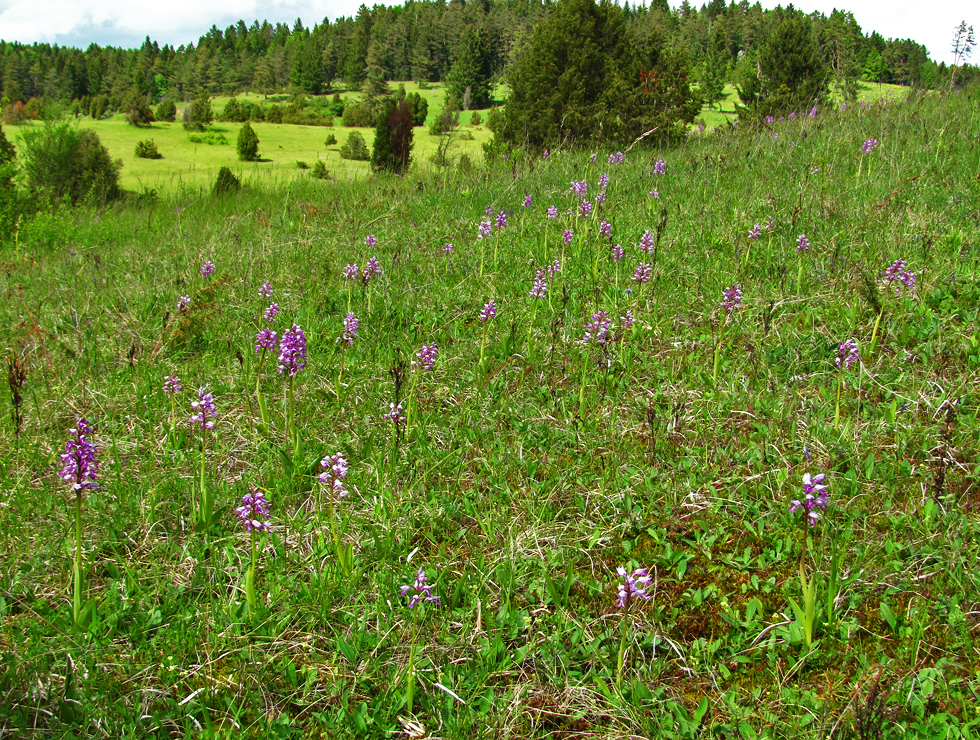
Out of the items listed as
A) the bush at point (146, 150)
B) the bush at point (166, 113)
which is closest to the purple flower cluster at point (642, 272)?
the bush at point (146, 150)

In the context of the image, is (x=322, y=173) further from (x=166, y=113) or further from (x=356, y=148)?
(x=166, y=113)

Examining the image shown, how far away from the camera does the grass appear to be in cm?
184

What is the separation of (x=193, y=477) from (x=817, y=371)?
3289mm

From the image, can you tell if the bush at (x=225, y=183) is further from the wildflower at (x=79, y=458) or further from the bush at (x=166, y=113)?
the bush at (x=166, y=113)

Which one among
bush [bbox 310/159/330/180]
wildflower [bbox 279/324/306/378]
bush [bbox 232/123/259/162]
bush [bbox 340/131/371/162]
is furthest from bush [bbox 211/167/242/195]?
Result: bush [bbox 232/123/259/162]

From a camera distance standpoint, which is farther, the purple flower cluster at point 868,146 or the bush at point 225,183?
the bush at point 225,183

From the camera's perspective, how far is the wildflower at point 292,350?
287 cm

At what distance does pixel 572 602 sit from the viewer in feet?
7.13

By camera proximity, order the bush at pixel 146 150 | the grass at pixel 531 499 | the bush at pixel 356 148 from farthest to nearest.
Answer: the bush at pixel 146 150
the bush at pixel 356 148
the grass at pixel 531 499

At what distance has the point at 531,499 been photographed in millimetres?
2598

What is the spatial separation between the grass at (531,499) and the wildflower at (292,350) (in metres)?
0.13

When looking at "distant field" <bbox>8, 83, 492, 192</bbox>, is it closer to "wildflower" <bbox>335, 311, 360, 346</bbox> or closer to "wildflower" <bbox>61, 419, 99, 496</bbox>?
"wildflower" <bbox>335, 311, 360, 346</bbox>

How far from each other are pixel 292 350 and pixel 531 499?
1373 millimetres

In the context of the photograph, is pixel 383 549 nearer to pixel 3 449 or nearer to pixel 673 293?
pixel 3 449
